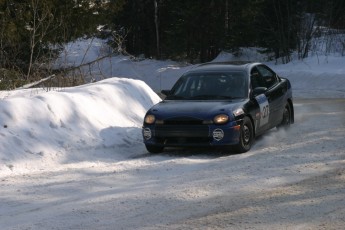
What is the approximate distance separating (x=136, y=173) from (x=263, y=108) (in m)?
3.28

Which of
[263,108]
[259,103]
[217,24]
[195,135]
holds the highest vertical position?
[259,103]

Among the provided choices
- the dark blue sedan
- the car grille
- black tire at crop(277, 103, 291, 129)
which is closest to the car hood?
the dark blue sedan

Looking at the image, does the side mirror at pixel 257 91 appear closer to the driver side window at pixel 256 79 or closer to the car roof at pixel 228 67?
the driver side window at pixel 256 79

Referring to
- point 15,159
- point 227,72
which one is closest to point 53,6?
point 227,72

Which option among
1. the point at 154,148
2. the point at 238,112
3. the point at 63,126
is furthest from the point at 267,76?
the point at 63,126

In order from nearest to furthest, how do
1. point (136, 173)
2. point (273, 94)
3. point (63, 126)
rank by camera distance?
point (136, 173) → point (63, 126) → point (273, 94)

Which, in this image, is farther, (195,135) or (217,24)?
(217,24)

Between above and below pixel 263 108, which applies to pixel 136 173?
below

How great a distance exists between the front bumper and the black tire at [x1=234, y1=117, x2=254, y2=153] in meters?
0.11

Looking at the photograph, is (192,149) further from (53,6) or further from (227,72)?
(53,6)

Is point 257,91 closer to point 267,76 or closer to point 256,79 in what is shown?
point 256,79

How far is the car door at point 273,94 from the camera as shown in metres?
10.8

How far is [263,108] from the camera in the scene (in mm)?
10289

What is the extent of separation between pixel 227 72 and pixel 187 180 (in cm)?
372
